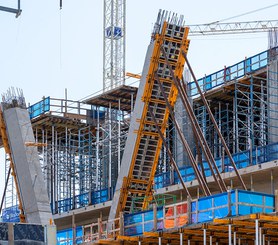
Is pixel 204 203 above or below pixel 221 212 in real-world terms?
above

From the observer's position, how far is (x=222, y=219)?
128ft

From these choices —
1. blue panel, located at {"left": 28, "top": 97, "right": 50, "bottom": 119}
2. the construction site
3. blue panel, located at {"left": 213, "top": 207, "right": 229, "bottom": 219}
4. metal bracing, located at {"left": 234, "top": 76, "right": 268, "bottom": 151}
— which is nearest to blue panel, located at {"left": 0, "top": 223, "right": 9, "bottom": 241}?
the construction site

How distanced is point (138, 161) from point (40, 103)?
1042 inches

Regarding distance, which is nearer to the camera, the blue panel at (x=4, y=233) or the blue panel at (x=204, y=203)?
the blue panel at (x=204, y=203)

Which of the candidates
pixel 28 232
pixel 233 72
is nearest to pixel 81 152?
pixel 233 72

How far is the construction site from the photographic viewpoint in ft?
141

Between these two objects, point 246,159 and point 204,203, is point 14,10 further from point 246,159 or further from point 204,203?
point 246,159

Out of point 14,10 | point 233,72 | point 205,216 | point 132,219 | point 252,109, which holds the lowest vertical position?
point 205,216

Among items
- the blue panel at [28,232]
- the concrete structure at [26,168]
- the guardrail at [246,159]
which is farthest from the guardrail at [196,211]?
the guardrail at [246,159]

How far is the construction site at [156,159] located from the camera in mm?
42844

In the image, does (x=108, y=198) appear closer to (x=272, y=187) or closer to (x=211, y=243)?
(x=272, y=187)

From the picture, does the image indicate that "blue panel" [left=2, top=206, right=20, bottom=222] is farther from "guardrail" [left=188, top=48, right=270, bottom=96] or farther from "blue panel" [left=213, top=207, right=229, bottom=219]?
"blue panel" [left=213, top=207, right=229, bottom=219]

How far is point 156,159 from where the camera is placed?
53125mm

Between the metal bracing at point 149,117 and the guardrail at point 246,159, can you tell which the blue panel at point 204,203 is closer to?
the metal bracing at point 149,117
